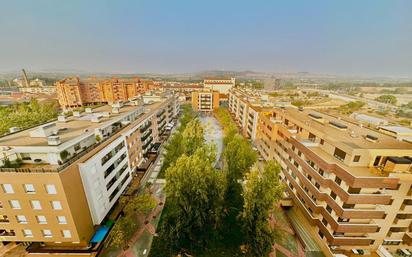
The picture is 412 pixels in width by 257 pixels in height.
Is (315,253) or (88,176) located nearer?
(88,176)

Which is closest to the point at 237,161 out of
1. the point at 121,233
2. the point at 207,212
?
the point at 207,212

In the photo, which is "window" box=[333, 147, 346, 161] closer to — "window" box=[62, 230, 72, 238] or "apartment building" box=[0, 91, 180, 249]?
"apartment building" box=[0, 91, 180, 249]

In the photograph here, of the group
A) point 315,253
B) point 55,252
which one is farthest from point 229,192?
point 55,252

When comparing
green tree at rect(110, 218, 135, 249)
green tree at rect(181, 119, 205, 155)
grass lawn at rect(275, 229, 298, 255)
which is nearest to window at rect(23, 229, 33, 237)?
green tree at rect(110, 218, 135, 249)

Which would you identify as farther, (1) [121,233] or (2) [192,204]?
(1) [121,233]

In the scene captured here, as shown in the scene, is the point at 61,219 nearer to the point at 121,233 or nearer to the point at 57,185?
the point at 57,185

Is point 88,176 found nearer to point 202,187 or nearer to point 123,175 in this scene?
point 123,175
